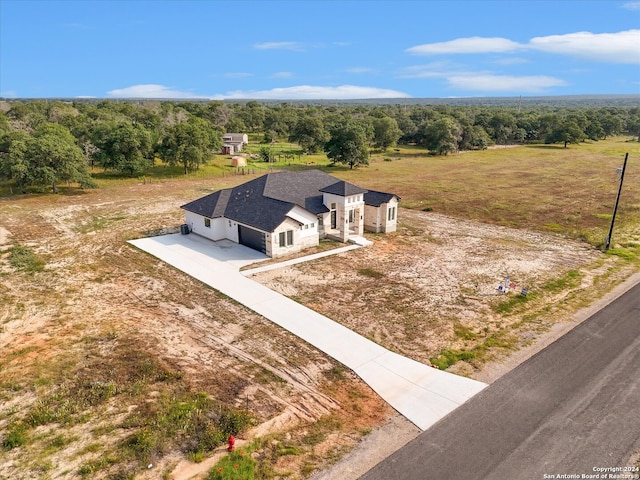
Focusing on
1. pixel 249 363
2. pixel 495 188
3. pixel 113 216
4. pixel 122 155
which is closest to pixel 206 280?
pixel 249 363

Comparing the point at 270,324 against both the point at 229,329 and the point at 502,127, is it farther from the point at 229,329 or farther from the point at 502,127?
the point at 502,127

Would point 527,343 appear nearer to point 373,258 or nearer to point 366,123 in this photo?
point 373,258

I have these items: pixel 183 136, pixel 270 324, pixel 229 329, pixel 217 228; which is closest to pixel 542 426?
pixel 270 324

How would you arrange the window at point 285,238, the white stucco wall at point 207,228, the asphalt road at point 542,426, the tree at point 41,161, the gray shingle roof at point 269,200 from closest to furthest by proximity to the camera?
the asphalt road at point 542,426, the window at point 285,238, the gray shingle roof at point 269,200, the white stucco wall at point 207,228, the tree at point 41,161

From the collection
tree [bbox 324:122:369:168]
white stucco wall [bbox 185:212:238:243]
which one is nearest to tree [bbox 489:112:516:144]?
tree [bbox 324:122:369:168]

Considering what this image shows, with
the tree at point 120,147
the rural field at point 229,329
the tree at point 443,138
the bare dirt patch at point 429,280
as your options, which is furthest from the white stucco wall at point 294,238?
the tree at point 443,138

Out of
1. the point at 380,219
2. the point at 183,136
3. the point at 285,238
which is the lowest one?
the point at 285,238

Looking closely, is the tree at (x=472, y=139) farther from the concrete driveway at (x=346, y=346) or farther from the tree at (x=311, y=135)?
the concrete driveway at (x=346, y=346)

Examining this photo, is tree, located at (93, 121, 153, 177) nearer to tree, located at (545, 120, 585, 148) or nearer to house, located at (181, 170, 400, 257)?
house, located at (181, 170, 400, 257)
